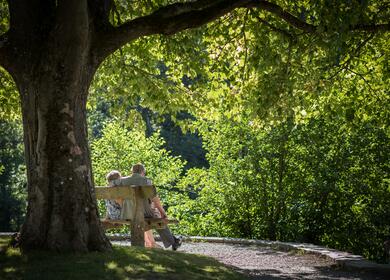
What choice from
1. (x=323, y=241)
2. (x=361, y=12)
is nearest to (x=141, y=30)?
(x=361, y=12)

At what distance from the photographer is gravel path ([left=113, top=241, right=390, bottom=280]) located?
9.17 meters

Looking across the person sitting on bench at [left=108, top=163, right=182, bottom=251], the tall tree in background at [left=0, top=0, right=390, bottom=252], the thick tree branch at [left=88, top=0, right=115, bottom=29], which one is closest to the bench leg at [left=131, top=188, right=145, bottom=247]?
the person sitting on bench at [left=108, top=163, right=182, bottom=251]

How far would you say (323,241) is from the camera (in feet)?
52.6

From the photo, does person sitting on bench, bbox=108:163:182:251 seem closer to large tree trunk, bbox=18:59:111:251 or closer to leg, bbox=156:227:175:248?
leg, bbox=156:227:175:248

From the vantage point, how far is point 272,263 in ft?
34.8

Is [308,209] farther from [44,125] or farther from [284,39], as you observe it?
[44,125]

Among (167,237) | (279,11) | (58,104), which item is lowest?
(167,237)

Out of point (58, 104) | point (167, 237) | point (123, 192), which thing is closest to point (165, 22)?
point (58, 104)

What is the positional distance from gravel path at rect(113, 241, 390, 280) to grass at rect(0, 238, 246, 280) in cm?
99

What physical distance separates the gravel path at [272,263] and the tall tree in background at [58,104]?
2.55 meters

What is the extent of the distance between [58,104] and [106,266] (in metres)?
Answer: 2.29

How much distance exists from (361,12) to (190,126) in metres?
5.75

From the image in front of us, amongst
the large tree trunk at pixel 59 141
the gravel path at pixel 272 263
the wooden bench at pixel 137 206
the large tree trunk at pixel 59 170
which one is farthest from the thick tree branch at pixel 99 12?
the gravel path at pixel 272 263

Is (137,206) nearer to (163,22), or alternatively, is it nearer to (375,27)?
(163,22)
